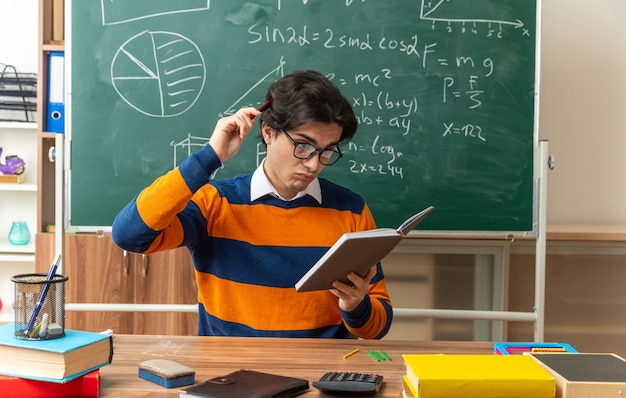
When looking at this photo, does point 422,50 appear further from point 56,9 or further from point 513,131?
point 56,9

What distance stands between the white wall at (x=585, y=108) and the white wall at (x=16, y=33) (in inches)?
94.2

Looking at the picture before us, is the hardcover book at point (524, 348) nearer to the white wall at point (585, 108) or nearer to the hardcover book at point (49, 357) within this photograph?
the hardcover book at point (49, 357)

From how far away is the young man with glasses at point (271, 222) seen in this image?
1.57m

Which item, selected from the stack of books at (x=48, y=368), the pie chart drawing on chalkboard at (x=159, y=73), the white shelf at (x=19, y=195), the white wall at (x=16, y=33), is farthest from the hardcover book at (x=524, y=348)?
the white wall at (x=16, y=33)

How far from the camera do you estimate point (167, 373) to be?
118cm

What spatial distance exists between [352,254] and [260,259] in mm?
445

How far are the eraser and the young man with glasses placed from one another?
0.41 m

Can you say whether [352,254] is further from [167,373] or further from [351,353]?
[167,373]

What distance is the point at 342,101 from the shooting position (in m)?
1.68

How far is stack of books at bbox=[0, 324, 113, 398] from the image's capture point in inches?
42.5

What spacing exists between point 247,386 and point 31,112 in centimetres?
250

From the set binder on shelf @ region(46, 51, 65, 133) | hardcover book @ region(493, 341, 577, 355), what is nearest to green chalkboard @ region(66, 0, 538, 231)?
binder on shelf @ region(46, 51, 65, 133)

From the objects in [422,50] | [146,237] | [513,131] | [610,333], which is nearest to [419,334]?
[610,333]

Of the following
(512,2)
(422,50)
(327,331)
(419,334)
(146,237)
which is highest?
(512,2)
